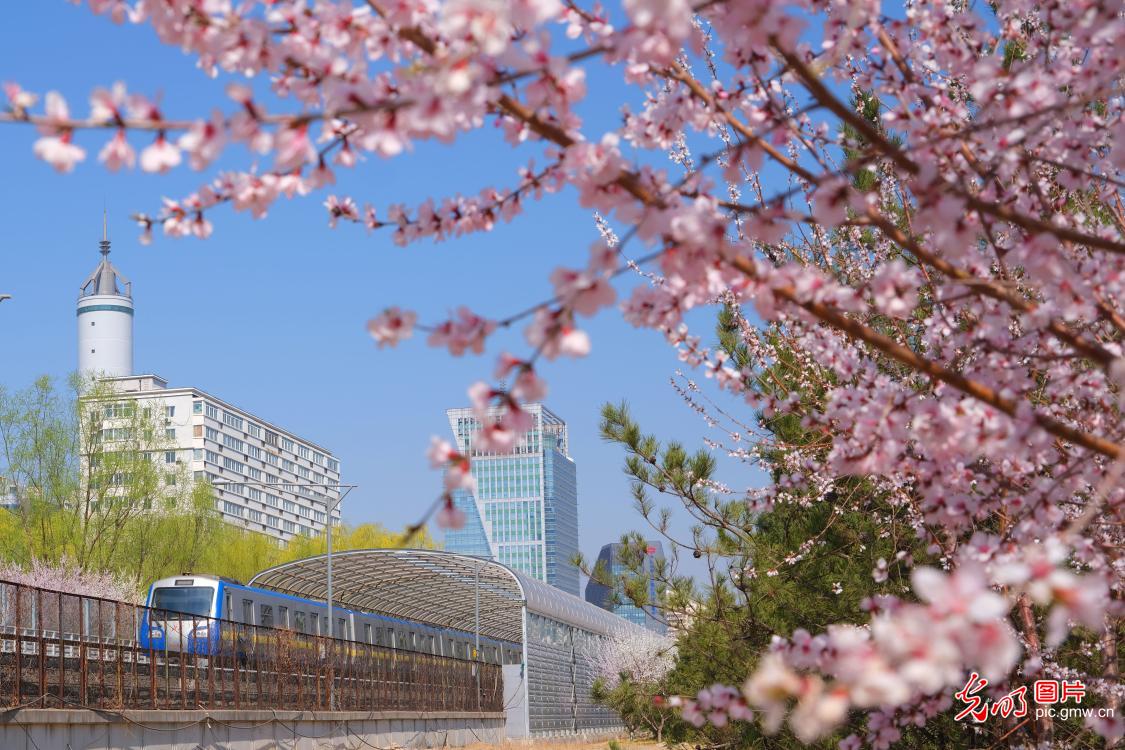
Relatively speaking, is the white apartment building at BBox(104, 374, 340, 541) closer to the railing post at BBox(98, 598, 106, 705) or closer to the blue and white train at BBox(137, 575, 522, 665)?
the blue and white train at BBox(137, 575, 522, 665)

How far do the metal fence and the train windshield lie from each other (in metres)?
1.18

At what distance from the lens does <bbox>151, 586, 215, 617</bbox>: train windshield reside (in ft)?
78.0

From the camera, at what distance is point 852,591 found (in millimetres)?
8477

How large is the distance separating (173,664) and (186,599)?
770cm

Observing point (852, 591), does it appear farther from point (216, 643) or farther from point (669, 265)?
point (216, 643)

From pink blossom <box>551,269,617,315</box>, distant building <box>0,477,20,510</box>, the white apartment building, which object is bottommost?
pink blossom <box>551,269,617,315</box>

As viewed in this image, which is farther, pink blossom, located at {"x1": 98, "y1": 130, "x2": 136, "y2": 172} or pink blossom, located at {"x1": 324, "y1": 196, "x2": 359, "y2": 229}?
pink blossom, located at {"x1": 324, "y1": 196, "x2": 359, "y2": 229}

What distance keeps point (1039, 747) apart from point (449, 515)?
531 centimetres

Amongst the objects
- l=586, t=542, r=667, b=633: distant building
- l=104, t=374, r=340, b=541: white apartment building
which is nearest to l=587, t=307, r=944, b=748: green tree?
l=586, t=542, r=667, b=633: distant building

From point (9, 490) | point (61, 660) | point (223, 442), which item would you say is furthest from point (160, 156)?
point (223, 442)

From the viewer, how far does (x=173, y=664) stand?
16.6m

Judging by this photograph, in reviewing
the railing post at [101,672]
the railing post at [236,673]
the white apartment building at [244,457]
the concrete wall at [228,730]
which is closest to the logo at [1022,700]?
the concrete wall at [228,730]

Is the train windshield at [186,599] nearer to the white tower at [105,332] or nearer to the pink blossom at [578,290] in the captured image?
the pink blossom at [578,290]

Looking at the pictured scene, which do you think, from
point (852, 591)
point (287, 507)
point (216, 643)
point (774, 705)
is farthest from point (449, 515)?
point (287, 507)
